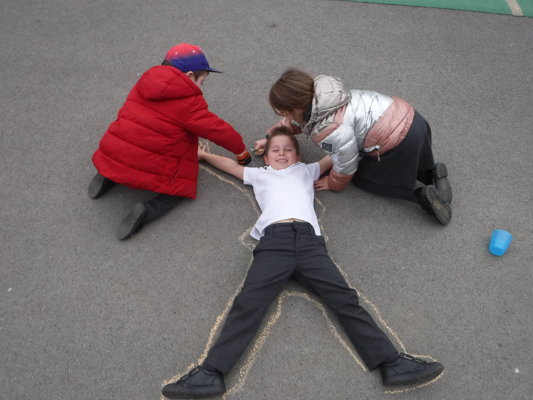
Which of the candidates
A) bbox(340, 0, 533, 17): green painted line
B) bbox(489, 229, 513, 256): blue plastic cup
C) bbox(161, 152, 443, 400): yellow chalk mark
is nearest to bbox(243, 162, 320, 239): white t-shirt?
bbox(161, 152, 443, 400): yellow chalk mark

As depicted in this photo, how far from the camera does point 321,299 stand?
8.80 ft

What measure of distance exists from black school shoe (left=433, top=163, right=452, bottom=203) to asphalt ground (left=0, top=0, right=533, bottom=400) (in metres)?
0.16

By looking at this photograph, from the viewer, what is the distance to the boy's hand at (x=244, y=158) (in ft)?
10.3

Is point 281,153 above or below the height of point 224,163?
above

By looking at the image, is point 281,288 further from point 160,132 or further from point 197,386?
point 160,132

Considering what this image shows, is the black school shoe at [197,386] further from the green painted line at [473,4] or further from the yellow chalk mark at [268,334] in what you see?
the green painted line at [473,4]

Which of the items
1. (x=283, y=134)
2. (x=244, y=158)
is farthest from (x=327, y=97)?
(x=244, y=158)

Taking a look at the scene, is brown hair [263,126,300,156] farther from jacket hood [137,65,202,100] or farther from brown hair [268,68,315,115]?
jacket hood [137,65,202,100]

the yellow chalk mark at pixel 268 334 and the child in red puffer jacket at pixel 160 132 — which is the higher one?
the child in red puffer jacket at pixel 160 132

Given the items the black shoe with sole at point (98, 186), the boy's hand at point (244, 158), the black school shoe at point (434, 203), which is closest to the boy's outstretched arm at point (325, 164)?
the boy's hand at point (244, 158)

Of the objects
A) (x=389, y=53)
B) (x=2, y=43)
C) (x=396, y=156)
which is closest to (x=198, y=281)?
(x=396, y=156)

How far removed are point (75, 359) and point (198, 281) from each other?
33.5 inches

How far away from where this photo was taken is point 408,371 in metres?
2.32

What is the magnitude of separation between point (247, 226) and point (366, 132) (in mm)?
1068
